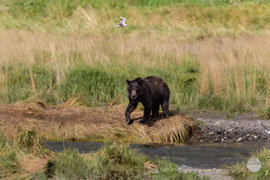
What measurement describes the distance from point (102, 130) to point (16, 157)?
318 centimetres

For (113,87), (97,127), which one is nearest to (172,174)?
(97,127)

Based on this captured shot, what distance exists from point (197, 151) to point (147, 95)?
1.37 meters

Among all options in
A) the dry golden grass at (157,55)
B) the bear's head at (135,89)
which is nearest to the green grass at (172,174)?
the bear's head at (135,89)

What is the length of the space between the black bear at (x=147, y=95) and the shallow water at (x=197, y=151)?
0.69 m

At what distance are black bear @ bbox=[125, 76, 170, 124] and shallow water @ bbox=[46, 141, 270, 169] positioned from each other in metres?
0.69

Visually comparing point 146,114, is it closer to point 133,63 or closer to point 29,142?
point 29,142

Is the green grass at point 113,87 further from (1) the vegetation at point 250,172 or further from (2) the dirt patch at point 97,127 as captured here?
(1) the vegetation at point 250,172

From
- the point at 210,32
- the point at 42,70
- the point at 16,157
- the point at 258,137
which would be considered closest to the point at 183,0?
the point at 210,32

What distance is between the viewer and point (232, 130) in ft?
34.3

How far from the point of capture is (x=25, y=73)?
13.6 meters

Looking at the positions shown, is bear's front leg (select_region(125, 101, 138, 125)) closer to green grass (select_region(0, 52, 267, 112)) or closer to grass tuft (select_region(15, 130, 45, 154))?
green grass (select_region(0, 52, 267, 112))

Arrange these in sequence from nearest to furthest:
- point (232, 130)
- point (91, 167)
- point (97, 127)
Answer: point (91, 167), point (97, 127), point (232, 130)

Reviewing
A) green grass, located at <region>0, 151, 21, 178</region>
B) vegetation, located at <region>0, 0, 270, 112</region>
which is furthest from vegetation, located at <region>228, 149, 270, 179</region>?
vegetation, located at <region>0, 0, 270, 112</region>

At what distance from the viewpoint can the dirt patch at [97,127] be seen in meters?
9.90
